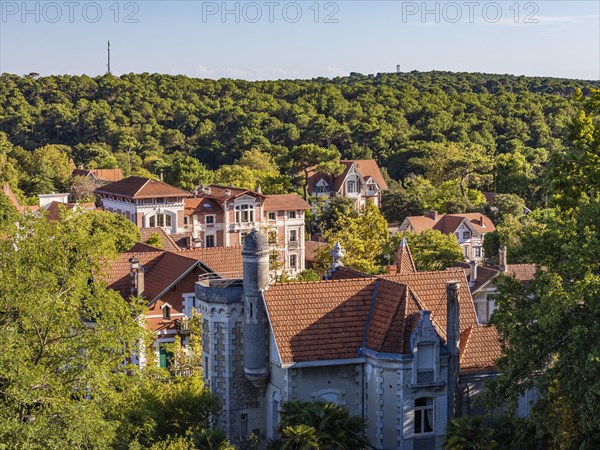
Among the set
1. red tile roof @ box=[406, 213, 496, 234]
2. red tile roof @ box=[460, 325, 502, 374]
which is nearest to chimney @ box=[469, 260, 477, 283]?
red tile roof @ box=[460, 325, 502, 374]

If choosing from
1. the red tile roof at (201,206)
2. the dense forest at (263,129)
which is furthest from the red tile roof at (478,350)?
the dense forest at (263,129)

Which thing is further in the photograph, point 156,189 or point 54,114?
point 54,114

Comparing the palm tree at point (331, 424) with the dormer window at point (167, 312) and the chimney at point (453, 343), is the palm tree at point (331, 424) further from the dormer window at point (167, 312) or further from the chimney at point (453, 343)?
the dormer window at point (167, 312)

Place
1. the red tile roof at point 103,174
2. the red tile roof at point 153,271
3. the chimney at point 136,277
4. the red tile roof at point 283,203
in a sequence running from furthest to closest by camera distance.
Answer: the red tile roof at point 103,174 < the red tile roof at point 283,203 < the chimney at point 136,277 < the red tile roof at point 153,271

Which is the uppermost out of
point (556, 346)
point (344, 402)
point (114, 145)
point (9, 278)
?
point (114, 145)

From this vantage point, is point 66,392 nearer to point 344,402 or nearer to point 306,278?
point 344,402

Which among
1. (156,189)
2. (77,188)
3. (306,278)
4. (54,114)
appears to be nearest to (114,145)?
(54,114)
